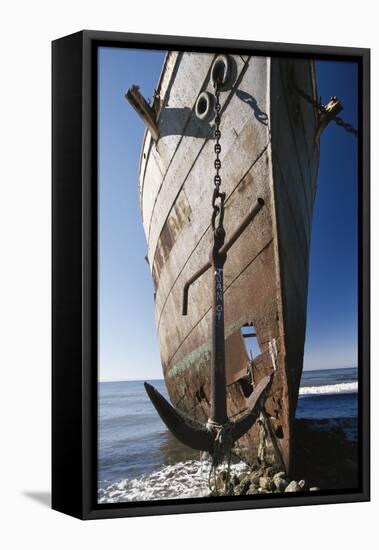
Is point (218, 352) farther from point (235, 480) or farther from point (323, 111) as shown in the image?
point (323, 111)

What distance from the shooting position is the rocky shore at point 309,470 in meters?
8.37

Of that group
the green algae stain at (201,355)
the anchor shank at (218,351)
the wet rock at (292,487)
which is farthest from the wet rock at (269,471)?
the green algae stain at (201,355)

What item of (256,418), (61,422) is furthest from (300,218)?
(61,422)

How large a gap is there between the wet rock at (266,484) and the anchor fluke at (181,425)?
36 cm

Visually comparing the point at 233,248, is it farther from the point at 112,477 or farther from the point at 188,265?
the point at 112,477

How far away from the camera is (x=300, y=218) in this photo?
852 centimetres

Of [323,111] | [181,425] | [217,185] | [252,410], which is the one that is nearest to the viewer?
[181,425]

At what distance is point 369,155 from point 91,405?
2.14 metres

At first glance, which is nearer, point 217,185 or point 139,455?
point 139,455

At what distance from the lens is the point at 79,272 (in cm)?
789

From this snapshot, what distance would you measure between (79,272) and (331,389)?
1.64 m

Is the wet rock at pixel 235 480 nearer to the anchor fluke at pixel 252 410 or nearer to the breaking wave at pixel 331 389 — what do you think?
the anchor fluke at pixel 252 410

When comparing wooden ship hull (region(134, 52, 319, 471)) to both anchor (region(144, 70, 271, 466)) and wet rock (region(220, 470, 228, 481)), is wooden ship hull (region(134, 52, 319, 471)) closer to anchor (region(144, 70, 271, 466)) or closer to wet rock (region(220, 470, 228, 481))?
anchor (region(144, 70, 271, 466))

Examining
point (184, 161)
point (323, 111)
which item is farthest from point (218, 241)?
point (323, 111)
